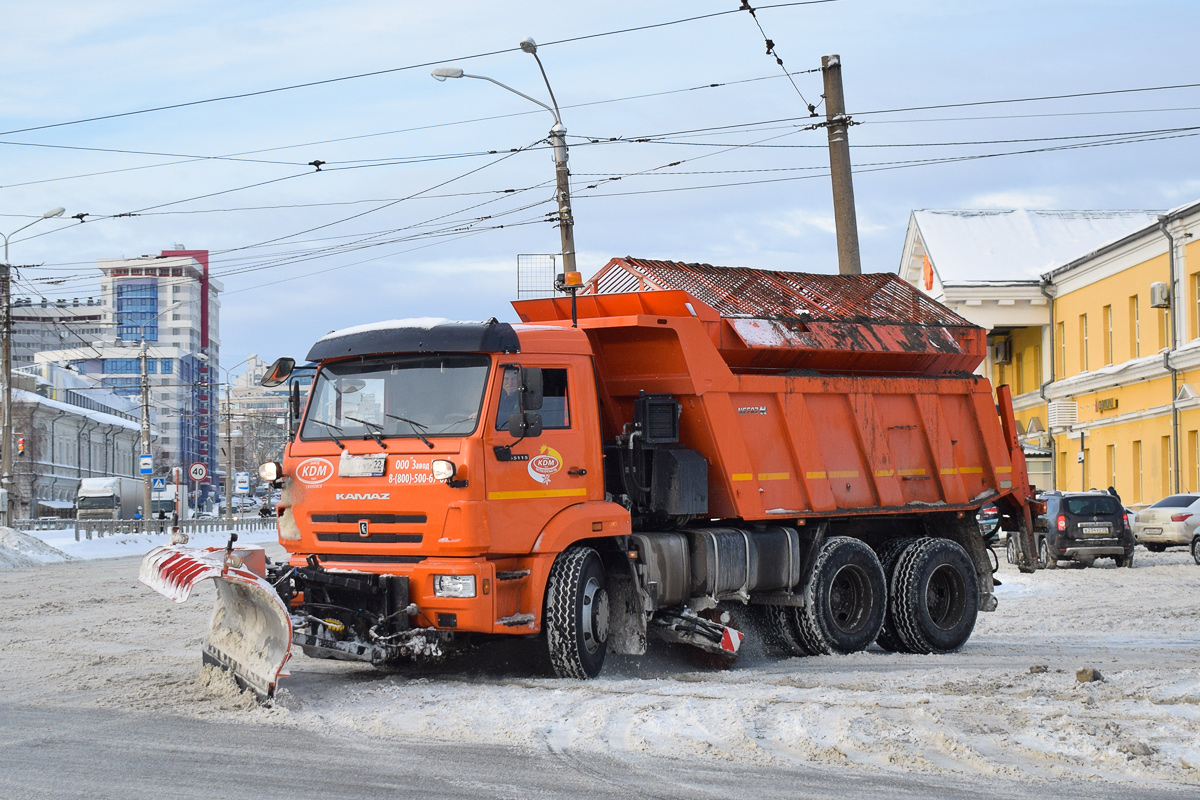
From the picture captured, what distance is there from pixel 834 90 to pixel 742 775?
13077mm

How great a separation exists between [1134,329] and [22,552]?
3132cm

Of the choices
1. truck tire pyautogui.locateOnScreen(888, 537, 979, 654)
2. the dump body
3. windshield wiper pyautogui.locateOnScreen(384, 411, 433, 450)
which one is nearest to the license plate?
windshield wiper pyautogui.locateOnScreen(384, 411, 433, 450)

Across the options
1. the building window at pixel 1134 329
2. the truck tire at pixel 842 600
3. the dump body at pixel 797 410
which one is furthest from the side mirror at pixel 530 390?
the building window at pixel 1134 329

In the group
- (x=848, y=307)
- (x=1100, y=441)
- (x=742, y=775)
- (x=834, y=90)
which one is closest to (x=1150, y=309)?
(x=1100, y=441)

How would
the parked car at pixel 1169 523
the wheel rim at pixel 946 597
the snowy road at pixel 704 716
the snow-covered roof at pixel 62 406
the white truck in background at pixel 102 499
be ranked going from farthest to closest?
1. the snow-covered roof at pixel 62 406
2. the white truck in background at pixel 102 499
3. the parked car at pixel 1169 523
4. the wheel rim at pixel 946 597
5. the snowy road at pixel 704 716

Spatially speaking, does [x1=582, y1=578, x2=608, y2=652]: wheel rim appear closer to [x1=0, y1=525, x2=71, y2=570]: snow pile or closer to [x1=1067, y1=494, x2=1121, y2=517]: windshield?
[x1=1067, y1=494, x2=1121, y2=517]: windshield

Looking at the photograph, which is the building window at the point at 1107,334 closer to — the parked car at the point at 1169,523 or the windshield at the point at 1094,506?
the parked car at the point at 1169,523

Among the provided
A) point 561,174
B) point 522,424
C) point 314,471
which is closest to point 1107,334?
point 561,174

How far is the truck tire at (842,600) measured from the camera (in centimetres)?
1188

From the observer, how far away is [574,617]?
9.48 metres

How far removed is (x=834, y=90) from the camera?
17672 millimetres

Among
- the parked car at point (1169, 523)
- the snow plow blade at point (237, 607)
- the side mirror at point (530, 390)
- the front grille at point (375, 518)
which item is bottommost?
the parked car at point (1169, 523)

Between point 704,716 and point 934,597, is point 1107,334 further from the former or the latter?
point 704,716

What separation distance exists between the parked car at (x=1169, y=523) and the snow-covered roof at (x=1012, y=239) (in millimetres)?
16903
